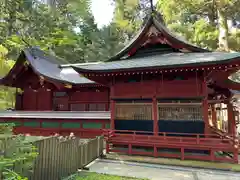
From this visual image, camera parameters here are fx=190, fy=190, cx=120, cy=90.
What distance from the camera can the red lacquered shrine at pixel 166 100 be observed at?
26.4ft

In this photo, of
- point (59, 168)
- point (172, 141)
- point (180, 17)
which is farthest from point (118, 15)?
point (59, 168)

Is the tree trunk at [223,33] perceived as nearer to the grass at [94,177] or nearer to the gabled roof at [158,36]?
the gabled roof at [158,36]

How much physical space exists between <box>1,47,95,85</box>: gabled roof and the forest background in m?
0.93

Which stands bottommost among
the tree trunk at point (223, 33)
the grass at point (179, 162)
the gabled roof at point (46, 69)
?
the grass at point (179, 162)

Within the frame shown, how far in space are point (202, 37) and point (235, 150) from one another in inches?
608

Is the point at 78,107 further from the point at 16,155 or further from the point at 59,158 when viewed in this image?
the point at 16,155

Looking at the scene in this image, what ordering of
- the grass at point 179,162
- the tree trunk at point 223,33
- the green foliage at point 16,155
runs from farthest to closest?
the tree trunk at point 223,33
the grass at point 179,162
the green foliage at point 16,155

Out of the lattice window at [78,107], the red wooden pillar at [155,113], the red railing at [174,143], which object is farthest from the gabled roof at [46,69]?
the red wooden pillar at [155,113]

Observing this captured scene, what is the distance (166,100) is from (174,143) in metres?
2.02

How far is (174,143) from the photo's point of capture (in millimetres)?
8453

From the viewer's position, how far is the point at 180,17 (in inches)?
947

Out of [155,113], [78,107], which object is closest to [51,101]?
[78,107]

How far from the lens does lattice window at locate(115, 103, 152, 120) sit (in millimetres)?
9555

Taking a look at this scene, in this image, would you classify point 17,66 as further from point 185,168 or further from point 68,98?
point 185,168
